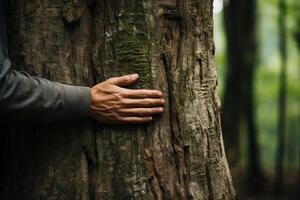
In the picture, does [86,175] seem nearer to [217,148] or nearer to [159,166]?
[159,166]

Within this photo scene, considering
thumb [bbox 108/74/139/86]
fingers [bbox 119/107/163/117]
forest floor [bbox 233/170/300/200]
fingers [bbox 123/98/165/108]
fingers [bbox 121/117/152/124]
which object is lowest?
forest floor [bbox 233/170/300/200]

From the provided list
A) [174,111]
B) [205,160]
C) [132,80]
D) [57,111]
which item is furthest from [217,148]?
[57,111]

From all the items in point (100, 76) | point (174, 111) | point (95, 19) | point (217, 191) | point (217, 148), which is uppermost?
point (95, 19)

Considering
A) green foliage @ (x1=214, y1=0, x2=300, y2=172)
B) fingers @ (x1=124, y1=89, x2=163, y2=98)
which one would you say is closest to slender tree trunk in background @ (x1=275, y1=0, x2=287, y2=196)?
green foliage @ (x1=214, y1=0, x2=300, y2=172)

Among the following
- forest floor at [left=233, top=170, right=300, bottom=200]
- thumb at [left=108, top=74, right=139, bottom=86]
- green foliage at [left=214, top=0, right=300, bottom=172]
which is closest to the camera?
thumb at [left=108, top=74, right=139, bottom=86]

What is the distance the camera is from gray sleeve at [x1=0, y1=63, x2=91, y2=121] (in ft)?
8.66

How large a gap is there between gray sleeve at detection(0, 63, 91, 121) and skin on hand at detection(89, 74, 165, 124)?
2.5 inches

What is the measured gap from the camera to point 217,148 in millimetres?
3020

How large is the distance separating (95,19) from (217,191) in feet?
3.68

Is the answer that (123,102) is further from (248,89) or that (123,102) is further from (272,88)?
(272,88)

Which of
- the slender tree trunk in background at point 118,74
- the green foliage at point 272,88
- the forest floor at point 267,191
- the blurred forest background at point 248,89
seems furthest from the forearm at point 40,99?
the green foliage at point 272,88

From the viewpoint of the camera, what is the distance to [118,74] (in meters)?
2.82

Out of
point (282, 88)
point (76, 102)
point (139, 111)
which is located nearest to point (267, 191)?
point (282, 88)

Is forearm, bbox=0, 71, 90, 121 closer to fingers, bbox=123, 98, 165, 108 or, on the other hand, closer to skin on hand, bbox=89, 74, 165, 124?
skin on hand, bbox=89, 74, 165, 124
